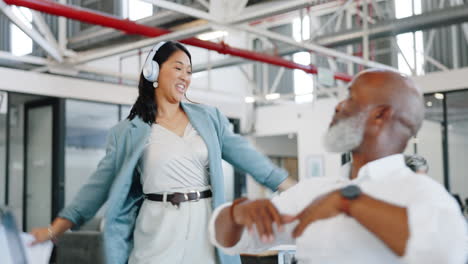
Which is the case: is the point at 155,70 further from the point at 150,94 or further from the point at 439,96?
the point at 439,96

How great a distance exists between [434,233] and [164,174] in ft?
4.49

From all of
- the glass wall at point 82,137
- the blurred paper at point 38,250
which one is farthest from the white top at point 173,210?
the glass wall at point 82,137

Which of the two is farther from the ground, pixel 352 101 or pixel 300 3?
pixel 300 3

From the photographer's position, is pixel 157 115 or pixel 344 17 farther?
pixel 344 17

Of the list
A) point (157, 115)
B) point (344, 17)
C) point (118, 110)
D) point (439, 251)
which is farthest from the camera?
point (344, 17)

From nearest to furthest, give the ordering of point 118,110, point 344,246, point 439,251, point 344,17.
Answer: point 439,251
point 344,246
point 118,110
point 344,17

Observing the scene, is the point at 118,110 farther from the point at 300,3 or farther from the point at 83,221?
the point at 83,221

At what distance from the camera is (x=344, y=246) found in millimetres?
1328

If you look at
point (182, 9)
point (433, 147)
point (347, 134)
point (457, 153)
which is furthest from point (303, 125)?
point (347, 134)

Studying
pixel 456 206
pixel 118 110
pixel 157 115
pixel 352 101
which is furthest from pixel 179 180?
pixel 118 110

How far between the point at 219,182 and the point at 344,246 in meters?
1.07

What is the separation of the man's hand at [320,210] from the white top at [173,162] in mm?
1102

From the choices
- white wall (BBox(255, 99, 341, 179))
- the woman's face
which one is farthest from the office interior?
the woman's face

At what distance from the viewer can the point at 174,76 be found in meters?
2.45
